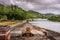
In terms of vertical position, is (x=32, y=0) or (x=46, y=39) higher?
(x=32, y=0)

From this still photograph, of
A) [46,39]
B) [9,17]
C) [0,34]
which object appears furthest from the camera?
[9,17]

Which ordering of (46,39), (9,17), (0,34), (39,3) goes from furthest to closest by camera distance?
(9,17) < (39,3) < (46,39) < (0,34)

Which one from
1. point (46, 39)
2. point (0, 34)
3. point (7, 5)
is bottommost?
point (46, 39)

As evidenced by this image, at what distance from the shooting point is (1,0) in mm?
7660

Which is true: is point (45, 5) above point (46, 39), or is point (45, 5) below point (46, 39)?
above

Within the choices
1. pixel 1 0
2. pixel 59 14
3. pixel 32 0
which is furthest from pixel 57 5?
pixel 1 0

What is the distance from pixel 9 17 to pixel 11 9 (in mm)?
374

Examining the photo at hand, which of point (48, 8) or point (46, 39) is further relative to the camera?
point (48, 8)

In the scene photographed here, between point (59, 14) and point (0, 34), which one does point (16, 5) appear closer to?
point (59, 14)

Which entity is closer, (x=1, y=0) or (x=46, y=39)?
(x=46, y=39)

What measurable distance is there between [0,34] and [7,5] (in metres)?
3.31

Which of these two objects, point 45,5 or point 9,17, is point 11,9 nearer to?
point 9,17

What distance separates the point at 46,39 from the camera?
259 inches

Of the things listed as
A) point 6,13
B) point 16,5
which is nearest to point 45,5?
point 16,5
